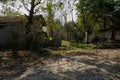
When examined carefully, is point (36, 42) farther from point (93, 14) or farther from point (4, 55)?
point (93, 14)

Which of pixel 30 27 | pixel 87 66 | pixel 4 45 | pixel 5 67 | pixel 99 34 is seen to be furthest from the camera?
pixel 99 34

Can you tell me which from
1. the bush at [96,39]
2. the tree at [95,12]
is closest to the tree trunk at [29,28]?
the tree at [95,12]

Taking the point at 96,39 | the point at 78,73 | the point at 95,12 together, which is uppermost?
the point at 95,12

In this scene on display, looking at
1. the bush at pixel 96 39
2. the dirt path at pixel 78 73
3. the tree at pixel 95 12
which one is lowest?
the dirt path at pixel 78 73

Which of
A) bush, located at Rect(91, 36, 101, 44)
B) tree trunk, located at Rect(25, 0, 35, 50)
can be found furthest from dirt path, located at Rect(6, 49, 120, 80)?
bush, located at Rect(91, 36, 101, 44)

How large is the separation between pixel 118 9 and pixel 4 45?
16.9 meters

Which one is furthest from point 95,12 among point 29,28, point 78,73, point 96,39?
point 78,73

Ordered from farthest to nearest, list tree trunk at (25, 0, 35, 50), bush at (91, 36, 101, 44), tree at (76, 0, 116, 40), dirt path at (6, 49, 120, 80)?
bush at (91, 36, 101, 44)
tree at (76, 0, 116, 40)
tree trunk at (25, 0, 35, 50)
dirt path at (6, 49, 120, 80)

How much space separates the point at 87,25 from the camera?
33.2 m

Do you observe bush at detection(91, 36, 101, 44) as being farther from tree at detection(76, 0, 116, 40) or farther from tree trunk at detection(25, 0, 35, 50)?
tree trunk at detection(25, 0, 35, 50)

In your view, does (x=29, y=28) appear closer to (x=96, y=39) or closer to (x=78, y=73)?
(x=78, y=73)

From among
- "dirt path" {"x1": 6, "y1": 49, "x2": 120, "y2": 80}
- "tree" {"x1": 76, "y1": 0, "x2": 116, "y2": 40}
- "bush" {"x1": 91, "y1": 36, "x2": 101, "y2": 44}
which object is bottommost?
"dirt path" {"x1": 6, "y1": 49, "x2": 120, "y2": 80}

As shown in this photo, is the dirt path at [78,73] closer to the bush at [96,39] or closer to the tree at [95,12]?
the tree at [95,12]

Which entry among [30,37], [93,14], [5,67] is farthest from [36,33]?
[93,14]
